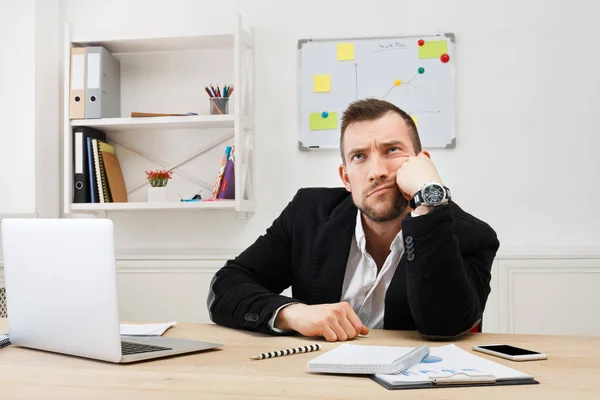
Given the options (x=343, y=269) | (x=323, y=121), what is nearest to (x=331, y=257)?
(x=343, y=269)

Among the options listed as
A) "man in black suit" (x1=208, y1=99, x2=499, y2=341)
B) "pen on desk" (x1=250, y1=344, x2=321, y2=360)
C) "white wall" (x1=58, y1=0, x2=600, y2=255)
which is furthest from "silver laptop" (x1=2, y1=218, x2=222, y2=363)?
"white wall" (x1=58, y1=0, x2=600, y2=255)

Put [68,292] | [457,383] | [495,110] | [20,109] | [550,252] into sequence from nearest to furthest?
[457,383] < [68,292] < [550,252] < [495,110] < [20,109]

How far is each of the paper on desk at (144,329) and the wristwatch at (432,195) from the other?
0.66 meters

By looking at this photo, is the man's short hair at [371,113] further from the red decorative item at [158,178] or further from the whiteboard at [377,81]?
the red decorative item at [158,178]

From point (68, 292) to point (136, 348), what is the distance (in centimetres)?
18

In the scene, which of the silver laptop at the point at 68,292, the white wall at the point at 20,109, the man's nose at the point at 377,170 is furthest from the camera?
the white wall at the point at 20,109

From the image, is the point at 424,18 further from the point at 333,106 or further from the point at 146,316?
the point at 146,316

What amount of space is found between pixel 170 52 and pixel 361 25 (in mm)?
946

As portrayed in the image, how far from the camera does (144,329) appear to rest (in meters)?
1.51

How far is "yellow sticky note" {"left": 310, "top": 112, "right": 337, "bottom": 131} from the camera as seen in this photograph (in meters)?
3.02

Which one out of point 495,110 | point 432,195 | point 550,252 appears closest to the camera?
point 432,195

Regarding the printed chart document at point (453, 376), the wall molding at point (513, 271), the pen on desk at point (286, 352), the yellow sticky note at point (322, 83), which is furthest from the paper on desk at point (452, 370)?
the yellow sticky note at point (322, 83)

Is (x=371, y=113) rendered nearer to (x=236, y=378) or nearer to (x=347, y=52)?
(x=236, y=378)

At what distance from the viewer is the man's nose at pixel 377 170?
1628 millimetres
